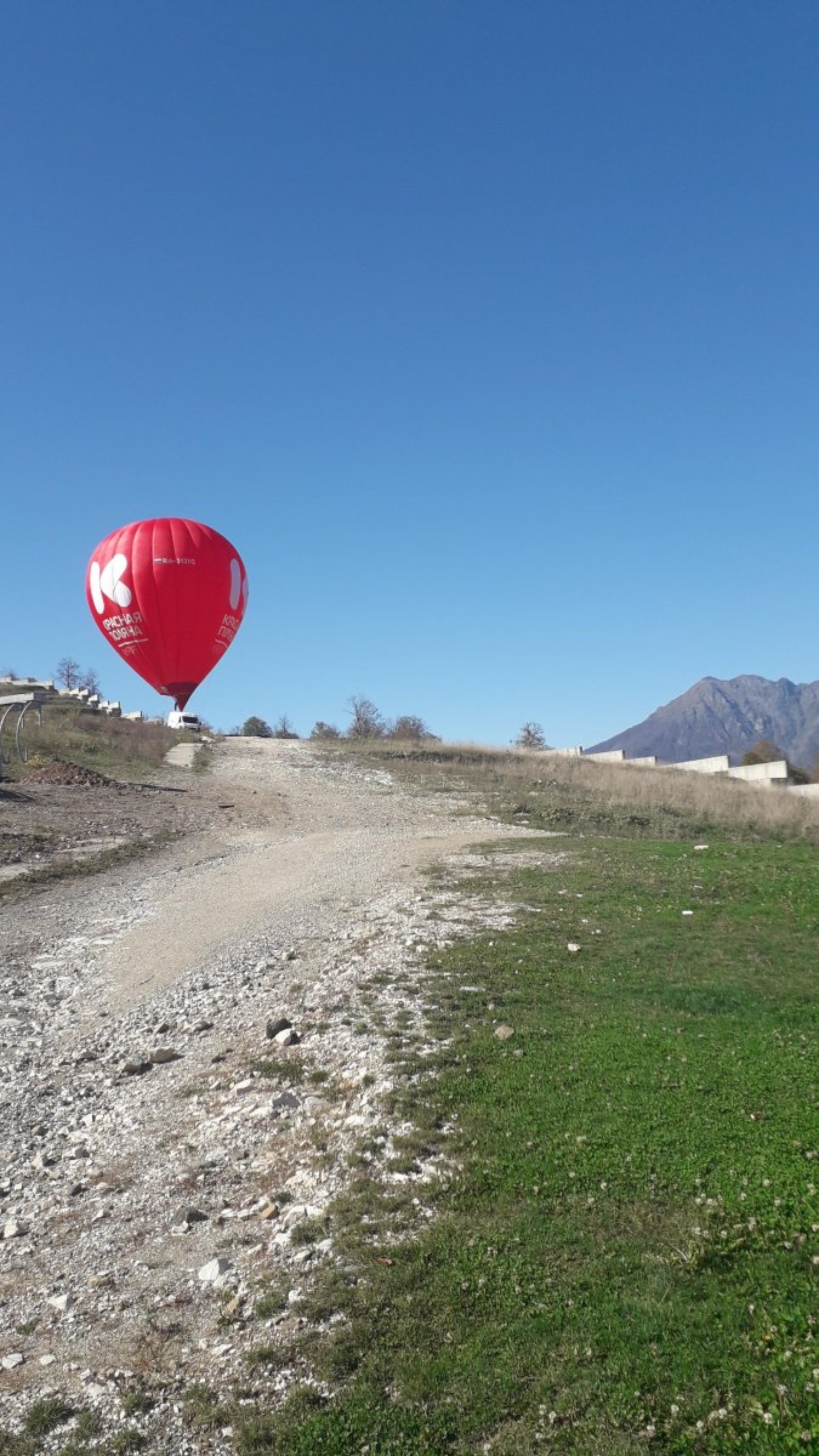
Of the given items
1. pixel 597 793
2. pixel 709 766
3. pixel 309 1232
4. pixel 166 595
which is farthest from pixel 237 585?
pixel 709 766

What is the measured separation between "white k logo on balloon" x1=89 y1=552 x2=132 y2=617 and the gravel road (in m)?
14.4

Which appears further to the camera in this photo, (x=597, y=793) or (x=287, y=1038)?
(x=597, y=793)

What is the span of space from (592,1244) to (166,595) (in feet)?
98.5

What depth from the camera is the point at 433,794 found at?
38.6 meters

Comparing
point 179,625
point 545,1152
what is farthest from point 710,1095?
point 179,625

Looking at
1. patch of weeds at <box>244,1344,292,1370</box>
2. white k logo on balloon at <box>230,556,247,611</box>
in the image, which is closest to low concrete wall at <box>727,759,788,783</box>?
white k logo on balloon at <box>230,556,247,611</box>

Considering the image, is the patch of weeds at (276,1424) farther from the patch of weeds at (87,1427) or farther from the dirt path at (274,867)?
the dirt path at (274,867)

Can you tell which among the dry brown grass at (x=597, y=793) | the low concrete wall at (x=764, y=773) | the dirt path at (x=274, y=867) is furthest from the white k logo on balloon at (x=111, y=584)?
the low concrete wall at (x=764, y=773)

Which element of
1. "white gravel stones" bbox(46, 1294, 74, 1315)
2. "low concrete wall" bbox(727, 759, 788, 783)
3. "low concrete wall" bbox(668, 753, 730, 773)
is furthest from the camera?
"low concrete wall" bbox(668, 753, 730, 773)

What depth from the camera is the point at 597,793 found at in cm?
3884

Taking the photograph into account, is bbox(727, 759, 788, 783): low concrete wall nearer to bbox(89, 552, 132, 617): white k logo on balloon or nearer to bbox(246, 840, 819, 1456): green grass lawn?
bbox(89, 552, 132, 617): white k logo on balloon

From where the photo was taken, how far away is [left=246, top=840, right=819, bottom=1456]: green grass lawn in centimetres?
505

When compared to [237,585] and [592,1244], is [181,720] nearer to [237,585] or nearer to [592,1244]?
[237,585]

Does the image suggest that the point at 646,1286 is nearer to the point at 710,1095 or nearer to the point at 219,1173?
the point at 710,1095
